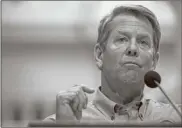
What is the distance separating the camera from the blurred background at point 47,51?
2.17 meters

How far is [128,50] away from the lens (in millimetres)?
1620

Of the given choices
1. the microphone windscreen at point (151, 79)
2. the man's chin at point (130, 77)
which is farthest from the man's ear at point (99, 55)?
the microphone windscreen at point (151, 79)

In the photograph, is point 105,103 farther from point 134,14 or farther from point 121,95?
point 134,14

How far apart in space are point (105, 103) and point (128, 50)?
0.68 feet

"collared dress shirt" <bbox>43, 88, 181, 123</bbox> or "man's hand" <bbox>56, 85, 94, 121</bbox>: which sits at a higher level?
"man's hand" <bbox>56, 85, 94, 121</bbox>

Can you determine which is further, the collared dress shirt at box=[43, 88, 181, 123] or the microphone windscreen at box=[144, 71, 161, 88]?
the collared dress shirt at box=[43, 88, 181, 123]

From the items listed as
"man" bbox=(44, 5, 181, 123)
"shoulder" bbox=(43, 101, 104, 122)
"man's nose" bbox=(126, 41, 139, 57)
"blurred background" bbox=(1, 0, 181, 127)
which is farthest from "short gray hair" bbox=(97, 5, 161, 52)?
"blurred background" bbox=(1, 0, 181, 127)

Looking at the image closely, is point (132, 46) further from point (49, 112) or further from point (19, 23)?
point (19, 23)

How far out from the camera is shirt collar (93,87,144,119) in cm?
162

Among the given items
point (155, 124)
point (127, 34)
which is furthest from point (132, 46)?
point (155, 124)

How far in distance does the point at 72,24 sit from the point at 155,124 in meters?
1.12

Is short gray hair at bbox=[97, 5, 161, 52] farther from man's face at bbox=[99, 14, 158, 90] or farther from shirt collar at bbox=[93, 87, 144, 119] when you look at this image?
shirt collar at bbox=[93, 87, 144, 119]

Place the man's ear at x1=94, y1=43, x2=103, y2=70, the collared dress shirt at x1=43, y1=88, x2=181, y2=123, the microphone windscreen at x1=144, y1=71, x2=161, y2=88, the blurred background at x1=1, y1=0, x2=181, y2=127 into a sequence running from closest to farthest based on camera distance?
the microphone windscreen at x1=144, y1=71, x2=161, y2=88
the collared dress shirt at x1=43, y1=88, x2=181, y2=123
the man's ear at x1=94, y1=43, x2=103, y2=70
the blurred background at x1=1, y1=0, x2=181, y2=127

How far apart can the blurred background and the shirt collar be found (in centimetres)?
43
